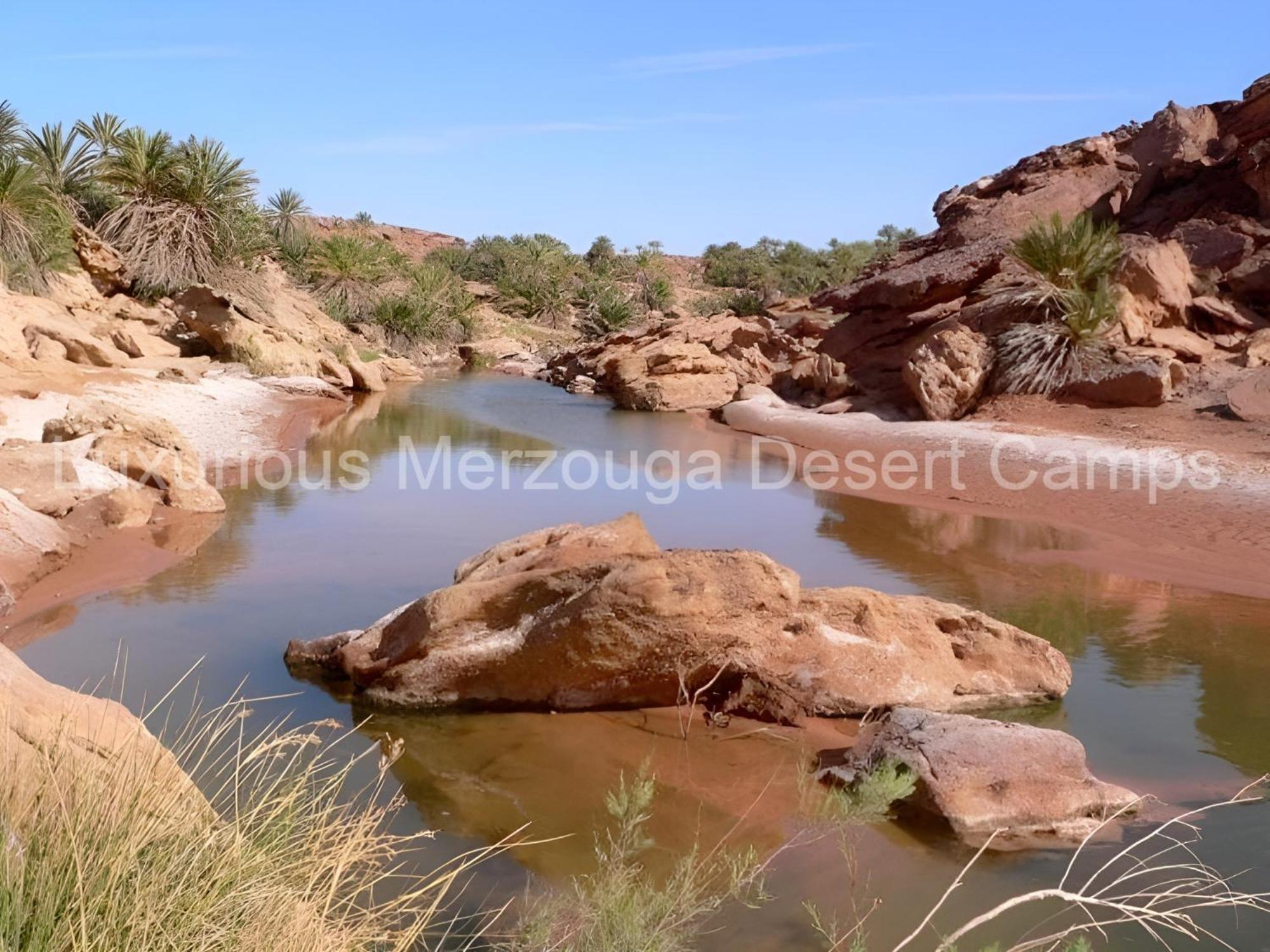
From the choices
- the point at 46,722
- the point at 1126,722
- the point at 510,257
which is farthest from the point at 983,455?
the point at 510,257

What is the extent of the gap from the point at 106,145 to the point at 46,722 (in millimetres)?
26417

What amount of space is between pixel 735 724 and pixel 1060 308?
12.5 metres

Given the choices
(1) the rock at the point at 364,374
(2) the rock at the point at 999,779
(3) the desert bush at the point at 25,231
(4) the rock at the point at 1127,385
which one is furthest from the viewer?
(1) the rock at the point at 364,374

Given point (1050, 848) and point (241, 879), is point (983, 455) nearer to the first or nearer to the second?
point (1050, 848)

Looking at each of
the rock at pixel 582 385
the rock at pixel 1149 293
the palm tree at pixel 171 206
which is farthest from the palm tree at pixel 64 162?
the rock at pixel 1149 293

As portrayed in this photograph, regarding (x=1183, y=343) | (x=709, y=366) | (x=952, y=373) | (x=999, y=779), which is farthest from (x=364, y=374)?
(x=999, y=779)

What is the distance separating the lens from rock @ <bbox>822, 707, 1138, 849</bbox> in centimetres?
436

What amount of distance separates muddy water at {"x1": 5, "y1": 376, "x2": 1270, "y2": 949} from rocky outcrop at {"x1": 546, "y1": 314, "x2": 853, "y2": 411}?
30.1 feet

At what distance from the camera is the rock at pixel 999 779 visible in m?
4.36

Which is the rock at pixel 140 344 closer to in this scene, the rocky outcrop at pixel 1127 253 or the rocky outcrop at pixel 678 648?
the rocky outcrop at pixel 1127 253

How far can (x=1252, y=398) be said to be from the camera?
12.9m

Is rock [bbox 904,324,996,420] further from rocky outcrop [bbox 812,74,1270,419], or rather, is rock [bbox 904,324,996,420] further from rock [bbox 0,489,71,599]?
rock [bbox 0,489,71,599]

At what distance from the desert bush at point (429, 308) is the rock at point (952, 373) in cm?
2000

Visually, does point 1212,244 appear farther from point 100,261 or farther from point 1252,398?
point 100,261
